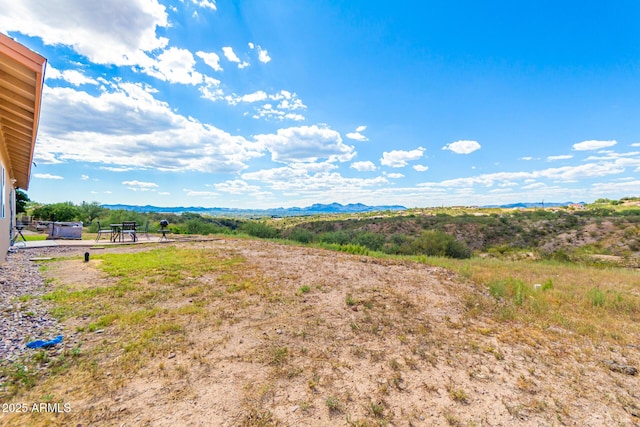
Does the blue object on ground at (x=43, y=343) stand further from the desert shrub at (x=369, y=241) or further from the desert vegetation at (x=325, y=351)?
the desert shrub at (x=369, y=241)

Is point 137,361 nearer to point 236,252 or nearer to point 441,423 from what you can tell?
point 441,423

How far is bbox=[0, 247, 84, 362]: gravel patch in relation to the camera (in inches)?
142

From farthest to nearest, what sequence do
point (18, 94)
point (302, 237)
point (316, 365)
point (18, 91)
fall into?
point (302, 237)
point (18, 94)
point (18, 91)
point (316, 365)

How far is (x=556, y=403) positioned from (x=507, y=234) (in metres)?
27.3

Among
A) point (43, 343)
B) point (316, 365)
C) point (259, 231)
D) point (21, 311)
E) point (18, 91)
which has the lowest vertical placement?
point (316, 365)

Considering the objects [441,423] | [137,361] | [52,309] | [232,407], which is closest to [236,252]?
[52,309]

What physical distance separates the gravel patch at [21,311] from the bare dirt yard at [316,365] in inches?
11.8

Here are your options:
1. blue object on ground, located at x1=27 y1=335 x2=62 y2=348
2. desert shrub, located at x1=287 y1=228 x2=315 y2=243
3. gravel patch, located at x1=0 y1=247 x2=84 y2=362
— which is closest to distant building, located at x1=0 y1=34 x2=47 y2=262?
gravel patch, located at x1=0 y1=247 x2=84 y2=362

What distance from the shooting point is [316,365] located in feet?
11.2

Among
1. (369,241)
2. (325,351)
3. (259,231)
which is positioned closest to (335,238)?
(369,241)

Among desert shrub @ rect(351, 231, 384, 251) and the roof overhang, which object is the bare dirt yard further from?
desert shrub @ rect(351, 231, 384, 251)

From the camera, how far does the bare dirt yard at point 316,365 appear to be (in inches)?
103

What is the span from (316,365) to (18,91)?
19.6ft

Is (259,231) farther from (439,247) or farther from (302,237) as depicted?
(439,247)
